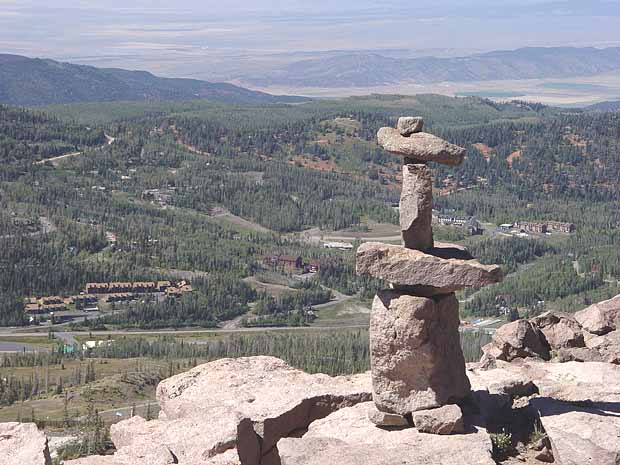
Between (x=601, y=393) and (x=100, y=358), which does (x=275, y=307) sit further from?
(x=601, y=393)

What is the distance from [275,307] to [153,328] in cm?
2363

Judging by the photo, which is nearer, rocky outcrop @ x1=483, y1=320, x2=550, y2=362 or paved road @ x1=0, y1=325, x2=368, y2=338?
rocky outcrop @ x1=483, y1=320, x2=550, y2=362

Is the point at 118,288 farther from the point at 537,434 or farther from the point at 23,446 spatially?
the point at 537,434

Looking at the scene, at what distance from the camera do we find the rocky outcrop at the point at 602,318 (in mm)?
42625

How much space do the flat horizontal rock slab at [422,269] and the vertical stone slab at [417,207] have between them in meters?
0.45

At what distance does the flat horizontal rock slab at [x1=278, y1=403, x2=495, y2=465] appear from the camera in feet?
80.6

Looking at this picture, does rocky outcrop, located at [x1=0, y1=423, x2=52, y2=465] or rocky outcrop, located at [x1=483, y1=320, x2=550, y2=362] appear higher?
rocky outcrop, located at [x1=0, y1=423, x2=52, y2=465]

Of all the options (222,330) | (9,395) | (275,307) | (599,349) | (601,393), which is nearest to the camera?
(601,393)

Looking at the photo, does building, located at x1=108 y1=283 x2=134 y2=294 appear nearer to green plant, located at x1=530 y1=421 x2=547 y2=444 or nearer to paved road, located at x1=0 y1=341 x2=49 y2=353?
paved road, located at x1=0 y1=341 x2=49 y2=353

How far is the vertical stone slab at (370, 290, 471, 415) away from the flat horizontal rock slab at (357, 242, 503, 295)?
1.79 ft

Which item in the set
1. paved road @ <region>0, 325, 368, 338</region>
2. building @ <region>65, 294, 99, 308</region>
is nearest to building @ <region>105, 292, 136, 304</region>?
building @ <region>65, 294, 99, 308</region>

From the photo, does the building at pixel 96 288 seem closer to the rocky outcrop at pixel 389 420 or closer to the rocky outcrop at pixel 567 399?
the rocky outcrop at pixel 567 399

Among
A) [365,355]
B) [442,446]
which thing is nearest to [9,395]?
[365,355]

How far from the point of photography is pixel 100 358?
12219cm
